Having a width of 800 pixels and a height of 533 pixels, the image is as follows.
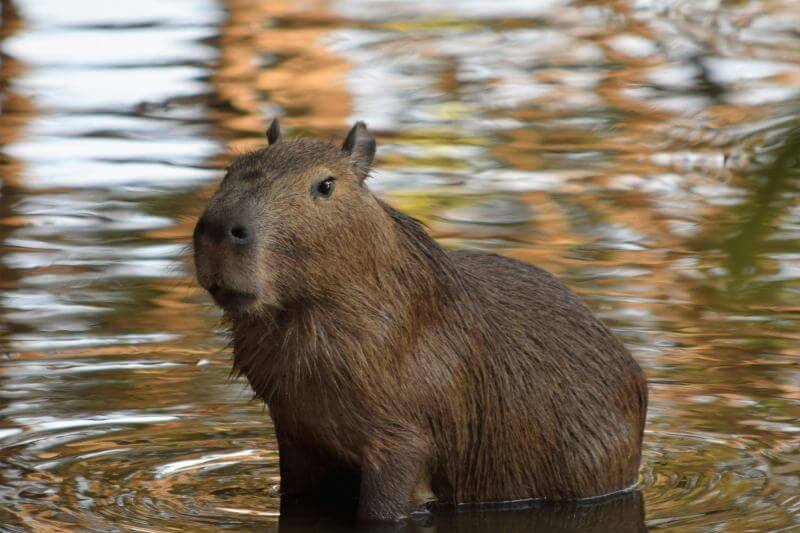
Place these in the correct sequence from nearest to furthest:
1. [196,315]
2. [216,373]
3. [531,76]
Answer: [216,373]
[196,315]
[531,76]

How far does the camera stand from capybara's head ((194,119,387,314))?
319 centimetres

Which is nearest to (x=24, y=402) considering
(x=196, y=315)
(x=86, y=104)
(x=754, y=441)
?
(x=196, y=315)

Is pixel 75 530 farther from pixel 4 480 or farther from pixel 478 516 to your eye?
pixel 478 516

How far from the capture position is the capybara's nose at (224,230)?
318cm

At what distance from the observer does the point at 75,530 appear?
3.57 metres

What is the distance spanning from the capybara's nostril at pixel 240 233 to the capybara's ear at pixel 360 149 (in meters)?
0.44

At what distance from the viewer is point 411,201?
781 cm

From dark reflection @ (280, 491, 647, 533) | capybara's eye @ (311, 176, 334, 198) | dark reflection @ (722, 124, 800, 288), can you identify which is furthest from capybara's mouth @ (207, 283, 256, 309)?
dark reflection @ (722, 124, 800, 288)

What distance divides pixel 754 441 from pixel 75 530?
6.09ft

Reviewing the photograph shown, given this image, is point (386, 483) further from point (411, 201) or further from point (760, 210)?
point (411, 201)

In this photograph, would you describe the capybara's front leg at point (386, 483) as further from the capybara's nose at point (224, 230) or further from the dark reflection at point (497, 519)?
the capybara's nose at point (224, 230)

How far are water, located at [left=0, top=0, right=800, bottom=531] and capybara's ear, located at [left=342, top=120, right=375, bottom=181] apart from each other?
0.49 meters

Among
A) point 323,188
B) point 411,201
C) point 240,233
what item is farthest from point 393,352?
point 411,201

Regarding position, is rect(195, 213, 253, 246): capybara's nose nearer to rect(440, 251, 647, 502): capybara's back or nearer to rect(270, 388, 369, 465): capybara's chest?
rect(270, 388, 369, 465): capybara's chest
